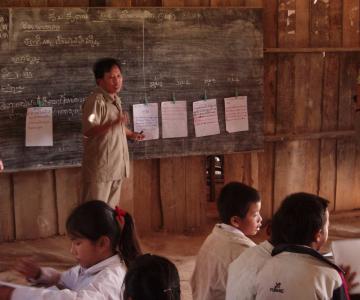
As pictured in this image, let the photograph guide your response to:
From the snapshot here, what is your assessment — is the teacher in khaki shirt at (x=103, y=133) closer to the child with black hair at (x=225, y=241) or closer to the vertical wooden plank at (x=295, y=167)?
the child with black hair at (x=225, y=241)

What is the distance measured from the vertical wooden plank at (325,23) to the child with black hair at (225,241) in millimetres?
2840

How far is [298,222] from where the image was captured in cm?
182

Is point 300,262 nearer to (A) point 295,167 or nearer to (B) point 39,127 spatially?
(B) point 39,127

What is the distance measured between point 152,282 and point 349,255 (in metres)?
0.83

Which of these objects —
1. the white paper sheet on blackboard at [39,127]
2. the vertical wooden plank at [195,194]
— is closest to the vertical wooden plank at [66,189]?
the white paper sheet on blackboard at [39,127]

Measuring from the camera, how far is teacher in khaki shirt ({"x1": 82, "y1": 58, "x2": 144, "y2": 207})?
3686mm

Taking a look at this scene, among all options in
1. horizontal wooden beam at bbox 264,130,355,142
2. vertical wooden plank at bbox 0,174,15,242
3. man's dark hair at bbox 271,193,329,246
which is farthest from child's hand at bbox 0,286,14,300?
horizontal wooden beam at bbox 264,130,355,142

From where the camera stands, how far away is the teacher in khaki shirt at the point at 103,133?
369 cm

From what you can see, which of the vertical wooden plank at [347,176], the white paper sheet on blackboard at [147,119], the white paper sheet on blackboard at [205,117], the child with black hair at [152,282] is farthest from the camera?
the vertical wooden plank at [347,176]

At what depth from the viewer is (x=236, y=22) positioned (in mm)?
4488

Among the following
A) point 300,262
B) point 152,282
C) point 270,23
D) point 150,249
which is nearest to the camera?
point 152,282

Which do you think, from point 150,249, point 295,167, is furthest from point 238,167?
point 150,249

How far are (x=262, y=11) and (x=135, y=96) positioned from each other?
49.2 inches

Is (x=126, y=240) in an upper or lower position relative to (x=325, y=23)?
lower
